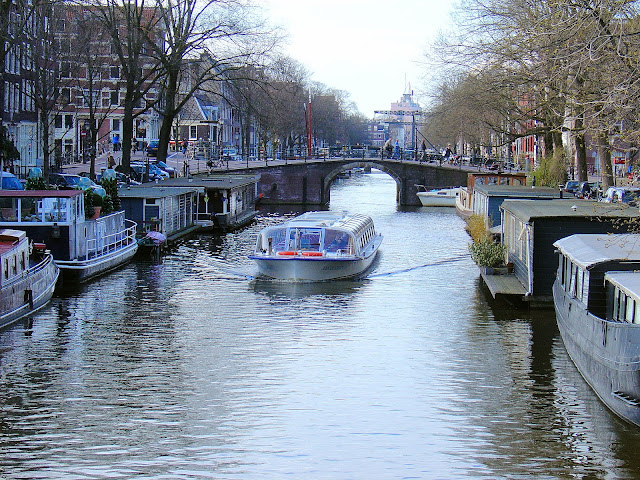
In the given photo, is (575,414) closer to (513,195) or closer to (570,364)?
(570,364)

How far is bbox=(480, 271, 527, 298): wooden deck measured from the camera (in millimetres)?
27672

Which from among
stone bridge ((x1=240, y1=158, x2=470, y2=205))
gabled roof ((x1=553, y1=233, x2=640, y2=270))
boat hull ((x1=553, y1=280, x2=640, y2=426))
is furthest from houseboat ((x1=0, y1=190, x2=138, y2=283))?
stone bridge ((x1=240, y1=158, x2=470, y2=205))

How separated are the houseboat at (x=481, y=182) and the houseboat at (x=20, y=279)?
32.2m

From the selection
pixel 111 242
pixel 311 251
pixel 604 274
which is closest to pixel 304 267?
pixel 311 251

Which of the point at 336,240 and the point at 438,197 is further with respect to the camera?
the point at 438,197

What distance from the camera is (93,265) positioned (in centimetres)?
3247

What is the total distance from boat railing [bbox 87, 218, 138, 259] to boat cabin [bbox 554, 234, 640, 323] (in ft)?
53.9

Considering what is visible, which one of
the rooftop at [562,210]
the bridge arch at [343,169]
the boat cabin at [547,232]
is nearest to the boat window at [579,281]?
the rooftop at [562,210]

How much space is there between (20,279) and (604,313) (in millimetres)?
14067

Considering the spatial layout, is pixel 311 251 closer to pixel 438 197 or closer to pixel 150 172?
pixel 150 172

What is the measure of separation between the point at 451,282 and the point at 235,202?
2307cm

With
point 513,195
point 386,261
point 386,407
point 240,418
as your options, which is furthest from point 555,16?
point 513,195

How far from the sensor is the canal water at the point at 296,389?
15445 mm

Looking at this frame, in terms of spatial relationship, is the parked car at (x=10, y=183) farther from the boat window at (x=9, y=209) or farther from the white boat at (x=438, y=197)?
the white boat at (x=438, y=197)
